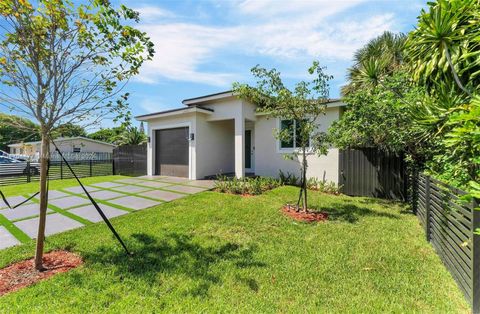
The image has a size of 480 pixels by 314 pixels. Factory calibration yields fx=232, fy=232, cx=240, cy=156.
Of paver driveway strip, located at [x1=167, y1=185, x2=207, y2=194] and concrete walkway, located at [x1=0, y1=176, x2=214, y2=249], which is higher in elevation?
paver driveway strip, located at [x1=167, y1=185, x2=207, y2=194]

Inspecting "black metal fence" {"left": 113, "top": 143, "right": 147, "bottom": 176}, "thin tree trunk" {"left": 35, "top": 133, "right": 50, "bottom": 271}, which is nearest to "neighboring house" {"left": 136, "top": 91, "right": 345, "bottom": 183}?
"black metal fence" {"left": 113, "top": 143, "right": 147, "bottom": 176}

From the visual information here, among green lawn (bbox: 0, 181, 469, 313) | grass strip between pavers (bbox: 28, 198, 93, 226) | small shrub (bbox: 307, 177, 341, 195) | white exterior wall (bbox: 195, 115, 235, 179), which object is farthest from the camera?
white exterior wall (bbox: 195, 115, 235, 179)

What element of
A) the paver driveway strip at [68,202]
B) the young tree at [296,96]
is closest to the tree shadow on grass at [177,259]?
the young tree at [296,96]

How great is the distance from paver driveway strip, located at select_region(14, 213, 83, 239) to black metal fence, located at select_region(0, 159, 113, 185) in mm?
9358

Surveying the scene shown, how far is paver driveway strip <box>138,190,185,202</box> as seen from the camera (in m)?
7.70

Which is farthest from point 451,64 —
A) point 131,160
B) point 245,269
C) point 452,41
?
point 131,160

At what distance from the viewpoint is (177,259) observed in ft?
12.3

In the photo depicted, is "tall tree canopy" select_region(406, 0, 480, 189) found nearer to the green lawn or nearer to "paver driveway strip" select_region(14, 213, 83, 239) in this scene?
the green lawn

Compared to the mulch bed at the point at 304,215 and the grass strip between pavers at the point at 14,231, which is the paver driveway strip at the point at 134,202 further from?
the mulch bed at the point at 304,215

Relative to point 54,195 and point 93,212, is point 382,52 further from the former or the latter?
point 54,195

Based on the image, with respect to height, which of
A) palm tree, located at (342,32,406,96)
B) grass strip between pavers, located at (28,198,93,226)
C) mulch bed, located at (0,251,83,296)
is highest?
palm tree, located at (342,32,406,96)

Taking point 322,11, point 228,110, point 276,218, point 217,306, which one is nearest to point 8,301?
point 217,306

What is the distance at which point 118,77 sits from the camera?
375 centimetres

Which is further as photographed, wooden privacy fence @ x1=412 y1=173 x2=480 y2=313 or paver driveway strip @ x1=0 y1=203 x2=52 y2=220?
paver driveway strip @ x1=0 y1=203 x2=52 y2=220
